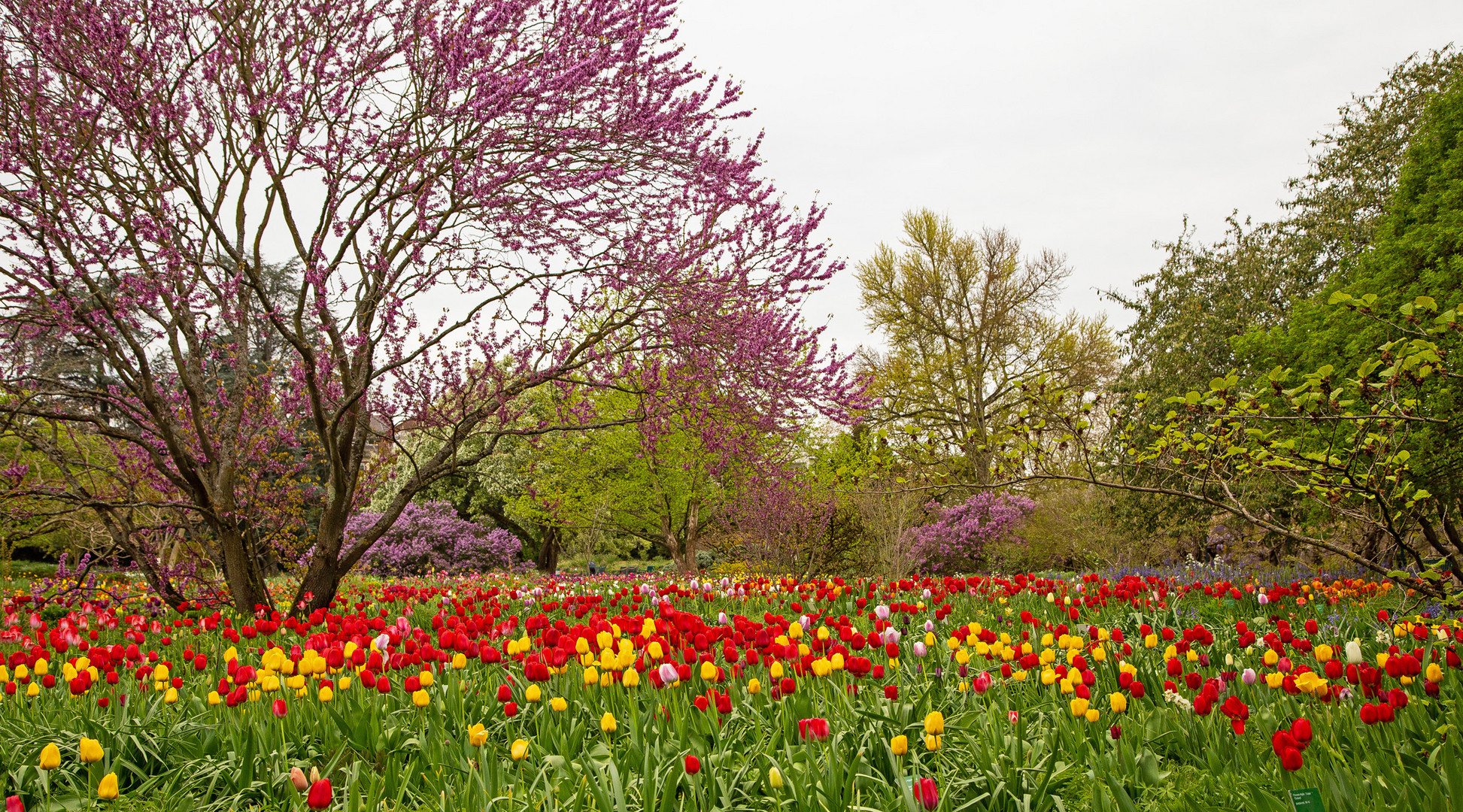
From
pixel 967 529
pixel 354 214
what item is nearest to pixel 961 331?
pixel 967 529

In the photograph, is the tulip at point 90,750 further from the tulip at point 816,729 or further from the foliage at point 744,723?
the tulip at point 816,729

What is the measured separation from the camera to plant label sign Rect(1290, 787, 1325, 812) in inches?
67.0

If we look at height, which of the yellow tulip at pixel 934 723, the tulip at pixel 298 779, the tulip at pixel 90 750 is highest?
the yellow tulip at pixel 934 723

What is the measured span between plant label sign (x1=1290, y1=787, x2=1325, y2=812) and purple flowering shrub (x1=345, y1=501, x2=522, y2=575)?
18.9 m

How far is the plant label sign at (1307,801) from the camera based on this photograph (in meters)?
1.70

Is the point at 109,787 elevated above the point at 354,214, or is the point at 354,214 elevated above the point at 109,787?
the point at 354,214

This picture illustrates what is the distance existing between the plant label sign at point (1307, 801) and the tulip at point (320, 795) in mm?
2269

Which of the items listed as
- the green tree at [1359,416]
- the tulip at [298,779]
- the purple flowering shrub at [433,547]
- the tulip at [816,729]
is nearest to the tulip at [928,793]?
the tulip at [816,729]

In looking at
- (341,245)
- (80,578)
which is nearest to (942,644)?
(341,245)

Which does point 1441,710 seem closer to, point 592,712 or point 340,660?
point 592,712

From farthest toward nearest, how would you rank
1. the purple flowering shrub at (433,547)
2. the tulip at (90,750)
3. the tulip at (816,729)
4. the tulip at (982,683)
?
1. the purple flowering shrub at (433,547)
2. the tulip at (982,683)
3. the tulip at (816,729)
4. the tulip at (90,750)

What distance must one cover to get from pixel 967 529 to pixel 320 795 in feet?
50.0

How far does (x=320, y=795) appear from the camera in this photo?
1.97 metres

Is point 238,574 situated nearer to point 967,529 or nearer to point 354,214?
point 354,214
